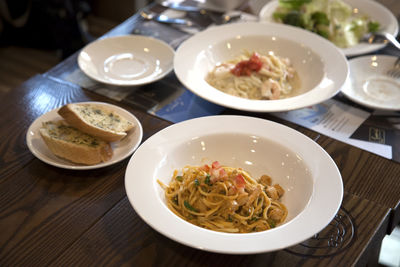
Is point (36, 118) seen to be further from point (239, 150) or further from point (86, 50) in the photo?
point (239, 150)

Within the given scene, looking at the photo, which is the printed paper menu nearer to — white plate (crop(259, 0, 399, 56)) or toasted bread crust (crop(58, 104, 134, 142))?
white plate (crop(259, 0, 399, 56))

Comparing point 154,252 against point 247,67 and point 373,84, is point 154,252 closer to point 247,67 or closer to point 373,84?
point 247,67

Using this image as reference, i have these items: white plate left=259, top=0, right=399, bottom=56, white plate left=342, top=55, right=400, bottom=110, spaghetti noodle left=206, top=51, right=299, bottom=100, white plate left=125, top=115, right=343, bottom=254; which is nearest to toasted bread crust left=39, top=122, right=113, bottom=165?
white plate left=125, top=115, right=343, bottom=254

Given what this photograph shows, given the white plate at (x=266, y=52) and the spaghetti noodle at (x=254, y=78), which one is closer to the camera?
the white plate at (x=266, y=52)

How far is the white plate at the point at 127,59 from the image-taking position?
6.31 feet

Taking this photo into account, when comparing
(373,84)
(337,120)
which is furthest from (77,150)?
Answer: (373,84)

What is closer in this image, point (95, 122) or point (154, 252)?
point (154, 252)

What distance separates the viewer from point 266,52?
7.11 feet

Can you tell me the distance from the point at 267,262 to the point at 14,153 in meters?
0.95

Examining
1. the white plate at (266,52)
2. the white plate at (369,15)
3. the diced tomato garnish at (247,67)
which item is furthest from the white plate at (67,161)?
the white plate at (369,15)

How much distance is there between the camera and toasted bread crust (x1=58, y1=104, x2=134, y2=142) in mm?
1477

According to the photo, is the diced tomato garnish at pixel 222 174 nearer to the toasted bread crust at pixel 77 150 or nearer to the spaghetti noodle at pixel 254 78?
the toasted bread crust at pixel 77 150

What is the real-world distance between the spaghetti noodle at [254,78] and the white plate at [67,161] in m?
0.46

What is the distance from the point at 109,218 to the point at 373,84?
51.2 inches
